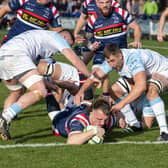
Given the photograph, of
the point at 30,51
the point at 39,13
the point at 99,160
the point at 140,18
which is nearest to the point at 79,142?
the point at 99,160

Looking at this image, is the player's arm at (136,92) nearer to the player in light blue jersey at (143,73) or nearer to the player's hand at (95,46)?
the player in light blue jersey at (143,73)

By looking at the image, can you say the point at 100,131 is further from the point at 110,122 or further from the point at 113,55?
the point at 113,55

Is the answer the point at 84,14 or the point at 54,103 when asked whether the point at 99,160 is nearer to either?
the point at 54,103

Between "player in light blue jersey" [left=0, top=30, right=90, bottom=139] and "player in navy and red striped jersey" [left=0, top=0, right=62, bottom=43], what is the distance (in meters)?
3.18

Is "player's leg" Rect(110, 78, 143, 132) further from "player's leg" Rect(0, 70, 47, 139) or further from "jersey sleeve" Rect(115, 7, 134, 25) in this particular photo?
"jersey sleeve" Rect(115, 7, 134, 25)

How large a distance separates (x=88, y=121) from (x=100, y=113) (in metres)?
0.26

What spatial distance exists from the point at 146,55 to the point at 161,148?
5.40 feet

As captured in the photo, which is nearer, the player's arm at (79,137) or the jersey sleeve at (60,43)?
the player's arm at (79,137)

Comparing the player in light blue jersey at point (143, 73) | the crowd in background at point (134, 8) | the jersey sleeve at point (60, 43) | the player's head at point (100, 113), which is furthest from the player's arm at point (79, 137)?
the crowd in background at point (134, 8)

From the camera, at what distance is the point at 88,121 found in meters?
8.78

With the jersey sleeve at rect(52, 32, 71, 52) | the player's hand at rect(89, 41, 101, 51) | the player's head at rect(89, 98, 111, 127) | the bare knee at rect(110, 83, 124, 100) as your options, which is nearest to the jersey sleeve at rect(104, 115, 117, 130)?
the player's head at rect(89, 98, 111, 127)

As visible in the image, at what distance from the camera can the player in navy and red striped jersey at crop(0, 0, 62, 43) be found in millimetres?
12492

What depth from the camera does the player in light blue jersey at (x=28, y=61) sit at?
8.89m

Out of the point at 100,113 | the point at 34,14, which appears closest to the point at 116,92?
the point at 100,113
